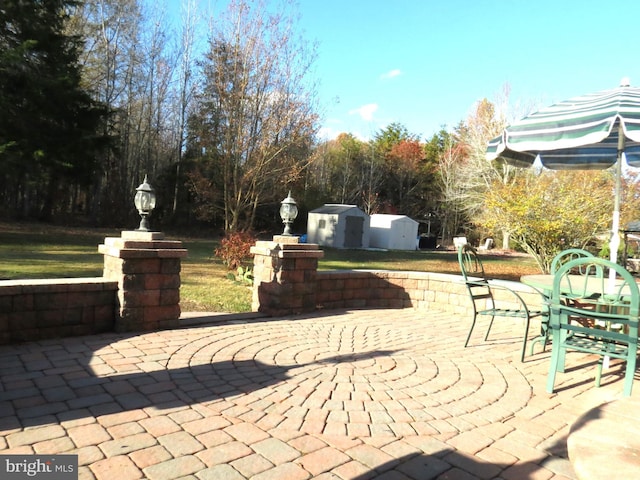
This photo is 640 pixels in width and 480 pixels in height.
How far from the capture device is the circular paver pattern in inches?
92.3

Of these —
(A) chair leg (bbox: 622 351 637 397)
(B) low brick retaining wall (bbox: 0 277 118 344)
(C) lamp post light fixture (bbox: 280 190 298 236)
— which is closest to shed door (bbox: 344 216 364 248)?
(C) lamp post light fixture (bbox: 280 190 298 236)

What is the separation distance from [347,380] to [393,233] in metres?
19.3

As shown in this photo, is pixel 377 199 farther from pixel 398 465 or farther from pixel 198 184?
pixel 398 465

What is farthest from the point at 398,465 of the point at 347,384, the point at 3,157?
the point at 3,157

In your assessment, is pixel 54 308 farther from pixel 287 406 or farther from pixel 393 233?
pixel 393 233

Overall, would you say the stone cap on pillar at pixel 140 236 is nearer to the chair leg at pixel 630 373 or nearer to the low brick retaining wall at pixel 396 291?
the low brick retaining wall at pixel 396 291

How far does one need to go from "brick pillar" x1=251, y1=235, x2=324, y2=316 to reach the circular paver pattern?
0.63 metres

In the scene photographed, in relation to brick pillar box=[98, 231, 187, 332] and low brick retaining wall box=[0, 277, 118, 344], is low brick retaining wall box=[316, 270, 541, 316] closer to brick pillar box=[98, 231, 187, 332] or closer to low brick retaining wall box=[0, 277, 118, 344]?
brick pillar box=[98, 231, 187, 332]

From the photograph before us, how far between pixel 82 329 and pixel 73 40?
16895 millimetres

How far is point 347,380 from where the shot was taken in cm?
291

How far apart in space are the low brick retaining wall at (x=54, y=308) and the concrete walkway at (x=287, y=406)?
17cm

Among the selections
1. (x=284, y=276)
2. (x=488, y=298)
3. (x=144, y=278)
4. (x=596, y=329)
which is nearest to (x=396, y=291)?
(x=488, y=298)

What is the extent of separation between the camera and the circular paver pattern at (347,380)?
234 cm

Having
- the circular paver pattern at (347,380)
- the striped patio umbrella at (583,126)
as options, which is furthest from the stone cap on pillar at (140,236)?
the striped patio umbrella at (583,126)
